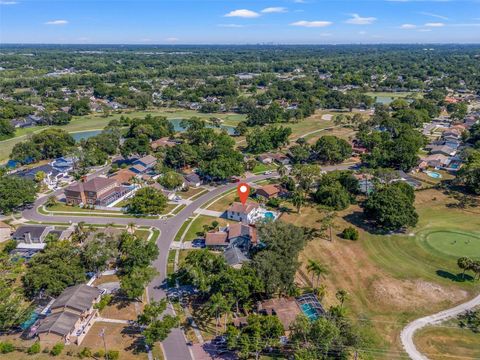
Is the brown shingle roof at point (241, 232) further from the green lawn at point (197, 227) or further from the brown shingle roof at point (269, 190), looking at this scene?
the brown shingle roof at point (269, 190)

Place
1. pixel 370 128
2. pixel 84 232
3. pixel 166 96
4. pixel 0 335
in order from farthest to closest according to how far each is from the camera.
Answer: pixel 166 96 → pixel 370 128 → pixel 84 232 → pixel 0 335

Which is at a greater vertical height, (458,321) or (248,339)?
(248,339)

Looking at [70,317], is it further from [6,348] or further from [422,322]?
[422,322]

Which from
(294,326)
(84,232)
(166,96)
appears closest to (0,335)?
(84,232)

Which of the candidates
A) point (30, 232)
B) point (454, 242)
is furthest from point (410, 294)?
point (30, 232)

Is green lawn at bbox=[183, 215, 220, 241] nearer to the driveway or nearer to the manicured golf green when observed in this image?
the driveway

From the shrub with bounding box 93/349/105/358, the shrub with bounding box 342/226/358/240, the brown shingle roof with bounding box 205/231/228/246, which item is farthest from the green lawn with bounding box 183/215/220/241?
the shrub with bounding box 93/349/105/358

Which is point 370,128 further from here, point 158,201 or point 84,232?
point 84,232
